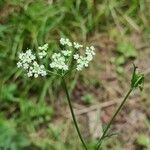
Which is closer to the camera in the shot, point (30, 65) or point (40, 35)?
point (30, 65)

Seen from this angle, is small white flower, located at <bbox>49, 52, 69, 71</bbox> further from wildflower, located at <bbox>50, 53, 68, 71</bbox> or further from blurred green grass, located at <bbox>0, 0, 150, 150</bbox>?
blurred green grass, located at <bbox>0, 0, 150, 150</bbox>

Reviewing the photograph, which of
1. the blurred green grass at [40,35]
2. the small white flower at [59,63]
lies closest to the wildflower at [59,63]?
the small white flower at [59,63]

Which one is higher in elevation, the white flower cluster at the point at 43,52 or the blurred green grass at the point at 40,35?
the blurred green grass at the point at 40,35

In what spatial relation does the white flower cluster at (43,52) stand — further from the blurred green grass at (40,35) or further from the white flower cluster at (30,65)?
the blurred green grass at (40,35)

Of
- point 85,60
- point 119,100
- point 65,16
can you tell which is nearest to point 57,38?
point 65,16

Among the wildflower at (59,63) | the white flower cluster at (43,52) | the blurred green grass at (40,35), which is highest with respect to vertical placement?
the blurred green grass at (40,35)

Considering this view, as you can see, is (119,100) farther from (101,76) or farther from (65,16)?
(65,16)

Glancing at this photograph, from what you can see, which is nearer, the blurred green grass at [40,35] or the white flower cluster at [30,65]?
the white flower cluster at [30,65]

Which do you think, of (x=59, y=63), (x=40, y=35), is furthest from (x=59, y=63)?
(x=40, y=35)

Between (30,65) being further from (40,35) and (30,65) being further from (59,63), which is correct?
(40,35)

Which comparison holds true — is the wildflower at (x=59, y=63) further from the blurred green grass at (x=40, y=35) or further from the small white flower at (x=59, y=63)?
the blurred green grass at (x=40, y=35)
